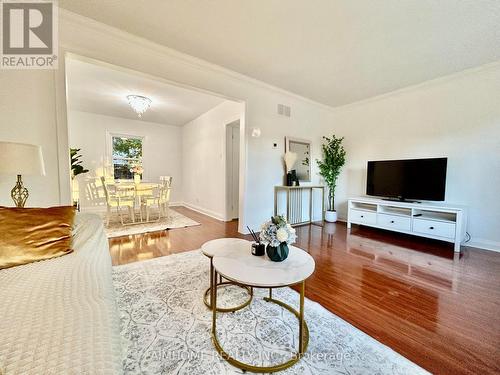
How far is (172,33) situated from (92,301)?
2.76m

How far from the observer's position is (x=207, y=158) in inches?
208

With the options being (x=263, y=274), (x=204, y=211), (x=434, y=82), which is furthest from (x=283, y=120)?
(x=263, y=274)

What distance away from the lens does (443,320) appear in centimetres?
154

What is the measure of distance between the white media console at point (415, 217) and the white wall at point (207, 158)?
9.50 ft

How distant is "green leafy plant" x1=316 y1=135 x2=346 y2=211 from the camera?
14.9 ft

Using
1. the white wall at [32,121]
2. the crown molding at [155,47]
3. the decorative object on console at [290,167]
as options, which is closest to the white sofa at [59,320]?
the white wall at [32,121]

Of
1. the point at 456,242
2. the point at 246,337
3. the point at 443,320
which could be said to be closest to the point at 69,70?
the point at 246,337

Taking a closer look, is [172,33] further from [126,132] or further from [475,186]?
[475,186]

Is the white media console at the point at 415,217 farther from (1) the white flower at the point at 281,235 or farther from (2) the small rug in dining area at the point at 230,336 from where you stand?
(1) the white flower at the point at 281,235

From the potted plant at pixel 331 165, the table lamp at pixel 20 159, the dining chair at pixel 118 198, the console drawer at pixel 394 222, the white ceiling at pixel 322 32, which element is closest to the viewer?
the table lamp at pixel 20 159

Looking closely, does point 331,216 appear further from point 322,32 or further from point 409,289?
point 322,32

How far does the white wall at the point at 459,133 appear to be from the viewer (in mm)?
2971

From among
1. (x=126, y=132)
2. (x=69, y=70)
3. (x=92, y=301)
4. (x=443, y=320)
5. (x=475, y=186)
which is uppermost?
(x=69, y=70)

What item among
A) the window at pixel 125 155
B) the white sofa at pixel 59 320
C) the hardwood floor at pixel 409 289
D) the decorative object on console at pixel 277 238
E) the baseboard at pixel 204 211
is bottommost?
the hardwood floor at pixel 409 289
